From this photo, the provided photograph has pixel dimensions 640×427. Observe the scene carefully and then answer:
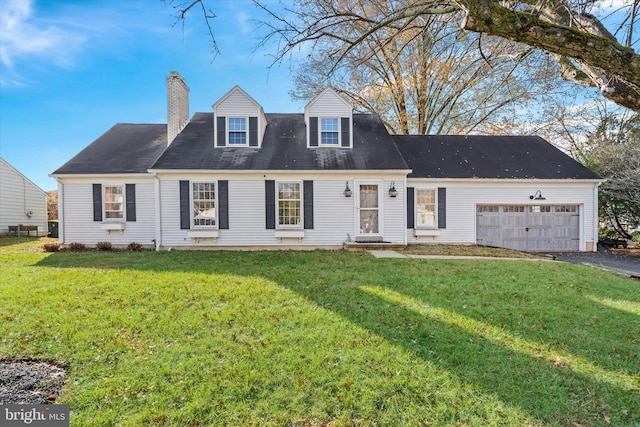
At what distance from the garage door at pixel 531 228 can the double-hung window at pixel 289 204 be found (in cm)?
760

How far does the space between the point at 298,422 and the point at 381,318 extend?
2272 mm

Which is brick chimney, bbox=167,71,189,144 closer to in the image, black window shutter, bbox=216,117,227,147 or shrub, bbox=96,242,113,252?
black window shutter, bbox=216,117,227,147

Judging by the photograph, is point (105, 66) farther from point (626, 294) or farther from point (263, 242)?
point (626, 294)

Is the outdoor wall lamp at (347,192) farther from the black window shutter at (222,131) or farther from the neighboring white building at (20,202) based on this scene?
the neighboring white building at (20,202)

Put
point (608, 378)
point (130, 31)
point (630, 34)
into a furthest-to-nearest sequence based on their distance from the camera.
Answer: point (130, 31), point (630, 34), point (608, 378)

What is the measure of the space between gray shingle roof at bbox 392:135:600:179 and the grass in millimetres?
6665

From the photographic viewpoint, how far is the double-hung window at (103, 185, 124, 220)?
1190 centimetres

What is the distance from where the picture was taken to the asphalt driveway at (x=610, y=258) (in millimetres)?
9453

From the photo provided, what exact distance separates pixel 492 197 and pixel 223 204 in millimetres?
10928

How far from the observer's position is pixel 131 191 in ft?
38.7

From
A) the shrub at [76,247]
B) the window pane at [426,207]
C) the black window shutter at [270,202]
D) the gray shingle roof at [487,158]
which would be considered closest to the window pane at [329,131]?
the black window shutter at [270,202]

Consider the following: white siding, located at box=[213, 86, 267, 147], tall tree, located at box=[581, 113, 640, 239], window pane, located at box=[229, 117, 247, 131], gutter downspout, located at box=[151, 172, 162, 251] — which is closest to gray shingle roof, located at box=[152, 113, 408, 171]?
gutter downspout, located at box=[151, 172, 162, 251]

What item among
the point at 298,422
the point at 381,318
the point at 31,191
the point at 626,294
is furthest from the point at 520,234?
the point at 31,191

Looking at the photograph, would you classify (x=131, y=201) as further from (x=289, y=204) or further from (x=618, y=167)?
(x=618, y=167)
